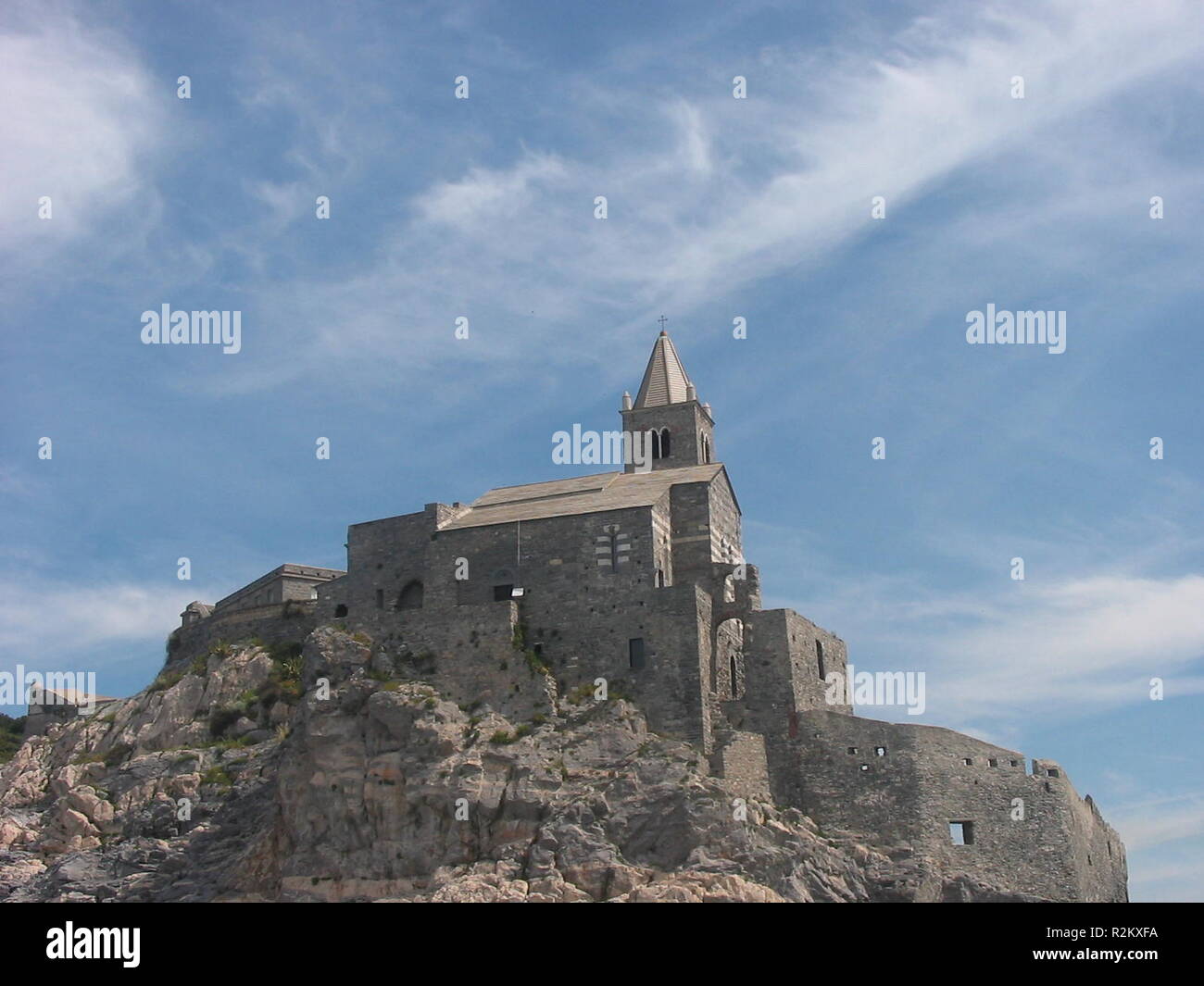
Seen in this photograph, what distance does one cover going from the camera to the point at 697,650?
66438 mm

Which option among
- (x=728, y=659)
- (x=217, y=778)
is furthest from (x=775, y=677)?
(x=217, y=778)

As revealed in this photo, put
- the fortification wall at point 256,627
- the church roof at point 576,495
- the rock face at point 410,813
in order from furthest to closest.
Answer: the fortification wall at point 256,627, the church roof at point 576,495, the rock face at point 410,813

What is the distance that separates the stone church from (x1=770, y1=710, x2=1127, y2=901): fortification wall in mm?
75

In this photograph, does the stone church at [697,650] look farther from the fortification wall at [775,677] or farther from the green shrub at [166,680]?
the green shrub at [166,680]

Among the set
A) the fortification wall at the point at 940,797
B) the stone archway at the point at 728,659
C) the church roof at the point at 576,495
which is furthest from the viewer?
the church roof at the point at 576,495

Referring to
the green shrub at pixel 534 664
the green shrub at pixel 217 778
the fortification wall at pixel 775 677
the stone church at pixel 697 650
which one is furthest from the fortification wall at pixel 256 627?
the fortification wall at pixel 775 677

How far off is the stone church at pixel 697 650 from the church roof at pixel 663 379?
9730 mm

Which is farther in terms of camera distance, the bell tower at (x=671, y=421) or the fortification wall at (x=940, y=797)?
the bell tower at (x=671, y=421)

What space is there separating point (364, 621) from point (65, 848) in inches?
690

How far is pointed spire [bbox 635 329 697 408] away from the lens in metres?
86.2

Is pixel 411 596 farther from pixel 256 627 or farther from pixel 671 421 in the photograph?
pixel 671 421

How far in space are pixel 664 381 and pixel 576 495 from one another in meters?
14.7

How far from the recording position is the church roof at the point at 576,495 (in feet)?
237

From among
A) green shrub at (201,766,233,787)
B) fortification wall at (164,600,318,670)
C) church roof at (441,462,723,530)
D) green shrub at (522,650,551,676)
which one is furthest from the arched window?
green shrub at (201,766,233,787)
